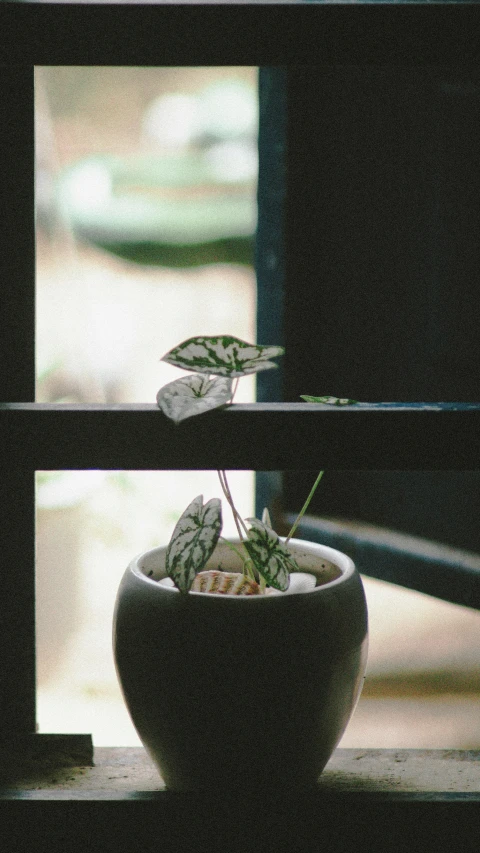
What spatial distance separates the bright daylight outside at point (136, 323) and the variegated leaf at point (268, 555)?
3.53ft

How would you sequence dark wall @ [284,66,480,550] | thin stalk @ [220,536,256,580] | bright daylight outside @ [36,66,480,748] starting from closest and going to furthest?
thin stalk @ [220,536,256,580] → dark wall @ [284,66,480,550] → bright daylight outside @ [36,66,480,748]

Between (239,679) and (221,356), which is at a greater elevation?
(221,356)

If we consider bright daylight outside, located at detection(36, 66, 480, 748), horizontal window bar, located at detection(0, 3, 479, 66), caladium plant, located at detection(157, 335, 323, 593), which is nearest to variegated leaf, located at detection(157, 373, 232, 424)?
caladium plant, located at detection(157, 335, 323, 593)

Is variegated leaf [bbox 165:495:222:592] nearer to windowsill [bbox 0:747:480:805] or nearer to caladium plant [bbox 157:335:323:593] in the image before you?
caladium plant [bbox 157:335:323:593]

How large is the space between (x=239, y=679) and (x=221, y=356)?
0.24 meters

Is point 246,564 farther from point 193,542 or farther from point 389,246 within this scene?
point 389,246

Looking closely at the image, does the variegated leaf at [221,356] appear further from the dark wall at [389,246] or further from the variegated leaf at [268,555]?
the dark wall at [389,246]

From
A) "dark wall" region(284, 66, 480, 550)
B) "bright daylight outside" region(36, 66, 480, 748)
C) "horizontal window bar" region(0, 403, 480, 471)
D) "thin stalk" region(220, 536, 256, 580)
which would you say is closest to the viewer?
"horizontal window bar" region(0, 403, 480, 471)

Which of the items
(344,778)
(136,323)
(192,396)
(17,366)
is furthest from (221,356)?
(136,323)

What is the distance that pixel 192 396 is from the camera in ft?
A: 1.69

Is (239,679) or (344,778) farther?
→ (344,778)

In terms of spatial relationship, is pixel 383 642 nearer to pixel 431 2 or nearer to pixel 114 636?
pixel 114 636

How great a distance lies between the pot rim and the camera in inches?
20.0

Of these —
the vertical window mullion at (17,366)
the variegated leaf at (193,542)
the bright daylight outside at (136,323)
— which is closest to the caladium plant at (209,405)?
the variegated leaf at (193,542)
